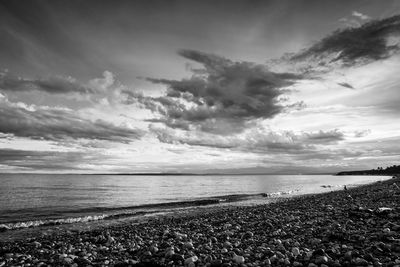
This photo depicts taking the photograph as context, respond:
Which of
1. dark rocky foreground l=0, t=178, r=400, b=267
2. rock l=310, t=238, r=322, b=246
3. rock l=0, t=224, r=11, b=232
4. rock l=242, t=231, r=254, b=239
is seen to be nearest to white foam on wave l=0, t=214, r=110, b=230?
rock l=0, t=224, r=11, b=232

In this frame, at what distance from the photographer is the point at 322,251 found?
28.9 ft

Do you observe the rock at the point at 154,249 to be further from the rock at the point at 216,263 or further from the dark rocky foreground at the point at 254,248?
the rock at the point at 216,263

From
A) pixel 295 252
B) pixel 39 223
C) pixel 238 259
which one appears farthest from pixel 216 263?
pixel 39 223

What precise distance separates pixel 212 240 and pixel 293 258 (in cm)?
430

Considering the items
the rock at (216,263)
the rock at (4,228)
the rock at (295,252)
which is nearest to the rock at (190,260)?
the rock at (216,263)

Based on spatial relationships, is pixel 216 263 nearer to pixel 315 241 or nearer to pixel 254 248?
pixel 254 248

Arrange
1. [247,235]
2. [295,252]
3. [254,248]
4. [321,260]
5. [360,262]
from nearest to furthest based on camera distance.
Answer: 1. [360,262]
2. [321,260]
3. [295,252]
4. [254,248]
5. [247,235]

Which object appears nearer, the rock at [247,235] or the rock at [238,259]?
the rock at [238,259]

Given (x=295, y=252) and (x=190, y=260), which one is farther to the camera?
(x=295, y=252)

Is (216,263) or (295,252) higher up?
(295,252)

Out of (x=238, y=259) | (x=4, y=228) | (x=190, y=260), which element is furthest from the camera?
(x=4, y=228)

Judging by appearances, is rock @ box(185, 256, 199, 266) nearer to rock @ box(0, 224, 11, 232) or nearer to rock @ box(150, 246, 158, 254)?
rock @ box(150, 246, 158, 254)

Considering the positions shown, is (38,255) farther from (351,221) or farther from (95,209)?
(95,209)

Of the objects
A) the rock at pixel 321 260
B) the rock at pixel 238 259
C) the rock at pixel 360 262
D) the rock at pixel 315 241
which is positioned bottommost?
the rock at pixel 238 259
